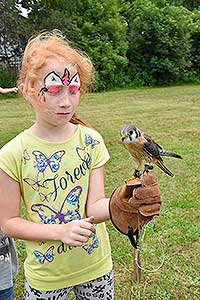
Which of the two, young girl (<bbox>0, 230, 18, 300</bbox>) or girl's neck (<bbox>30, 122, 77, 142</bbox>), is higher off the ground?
girl's neck (<bbox>30, 122, 77, 142</bbox>)

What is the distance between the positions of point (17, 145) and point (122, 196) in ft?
1.37

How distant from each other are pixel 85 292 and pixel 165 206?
311 centimetres

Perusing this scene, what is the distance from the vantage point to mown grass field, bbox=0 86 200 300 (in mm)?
3402

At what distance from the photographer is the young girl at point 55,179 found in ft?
5.82

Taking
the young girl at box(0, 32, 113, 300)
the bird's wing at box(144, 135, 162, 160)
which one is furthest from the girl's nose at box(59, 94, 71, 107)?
the bird's wing at box(144, 135, 162, 160)

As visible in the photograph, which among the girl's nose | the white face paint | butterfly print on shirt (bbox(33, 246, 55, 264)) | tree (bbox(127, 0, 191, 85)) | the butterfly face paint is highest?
the butterfly face paint

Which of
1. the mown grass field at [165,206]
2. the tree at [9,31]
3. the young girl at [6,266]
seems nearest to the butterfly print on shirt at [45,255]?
the young girl at [6,266]

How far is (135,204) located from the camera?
1.66 m

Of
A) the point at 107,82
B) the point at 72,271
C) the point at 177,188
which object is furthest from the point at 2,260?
the point at 107,82

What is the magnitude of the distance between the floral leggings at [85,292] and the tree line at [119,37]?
1984 cm

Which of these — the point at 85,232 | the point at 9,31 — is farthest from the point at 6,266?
the point at 9,31

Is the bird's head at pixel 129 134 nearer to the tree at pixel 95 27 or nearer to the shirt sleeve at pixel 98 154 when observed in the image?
the shirt sleeve at pixel 98 154

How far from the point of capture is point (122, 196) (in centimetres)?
169

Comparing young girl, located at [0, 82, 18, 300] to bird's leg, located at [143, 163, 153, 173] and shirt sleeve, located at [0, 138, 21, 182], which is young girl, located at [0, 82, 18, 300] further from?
bird's leg, located at [143, 163, 153, 173]
